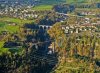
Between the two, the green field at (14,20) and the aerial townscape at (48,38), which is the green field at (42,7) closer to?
the aerial townscape at (48,38)

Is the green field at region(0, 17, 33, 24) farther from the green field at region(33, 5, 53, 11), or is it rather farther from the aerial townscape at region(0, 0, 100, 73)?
the green field at region(33, 5, 53, 11)

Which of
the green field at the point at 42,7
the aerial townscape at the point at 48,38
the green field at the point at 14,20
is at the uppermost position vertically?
the green field at the point at 42,7

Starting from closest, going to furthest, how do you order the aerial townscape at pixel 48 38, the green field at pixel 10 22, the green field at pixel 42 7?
the aerial townscape at pixel 48 38
the green field at pixel 10 22
the green field at pixel 42 7

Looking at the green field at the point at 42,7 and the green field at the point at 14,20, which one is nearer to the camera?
the green field at the point at 14,20

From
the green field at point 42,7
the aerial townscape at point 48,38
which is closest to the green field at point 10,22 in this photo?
the aerial townscape at point 48,38

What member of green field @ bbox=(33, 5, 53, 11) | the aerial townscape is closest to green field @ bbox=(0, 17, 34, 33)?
the aerial townscape

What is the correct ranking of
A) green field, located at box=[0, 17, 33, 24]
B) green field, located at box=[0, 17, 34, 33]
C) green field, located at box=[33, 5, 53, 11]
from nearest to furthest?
1. green field, located at box=[0, 17, 34, 33]
2. green field, located at box=[0, 17, 33, 24]
3. green field, located at box=[33, 5, 53, 11]

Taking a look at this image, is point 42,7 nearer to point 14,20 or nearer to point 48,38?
point 14,20

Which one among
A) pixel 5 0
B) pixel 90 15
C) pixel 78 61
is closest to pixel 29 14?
pixel 90 15

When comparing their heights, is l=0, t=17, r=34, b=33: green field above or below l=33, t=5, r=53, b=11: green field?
below
